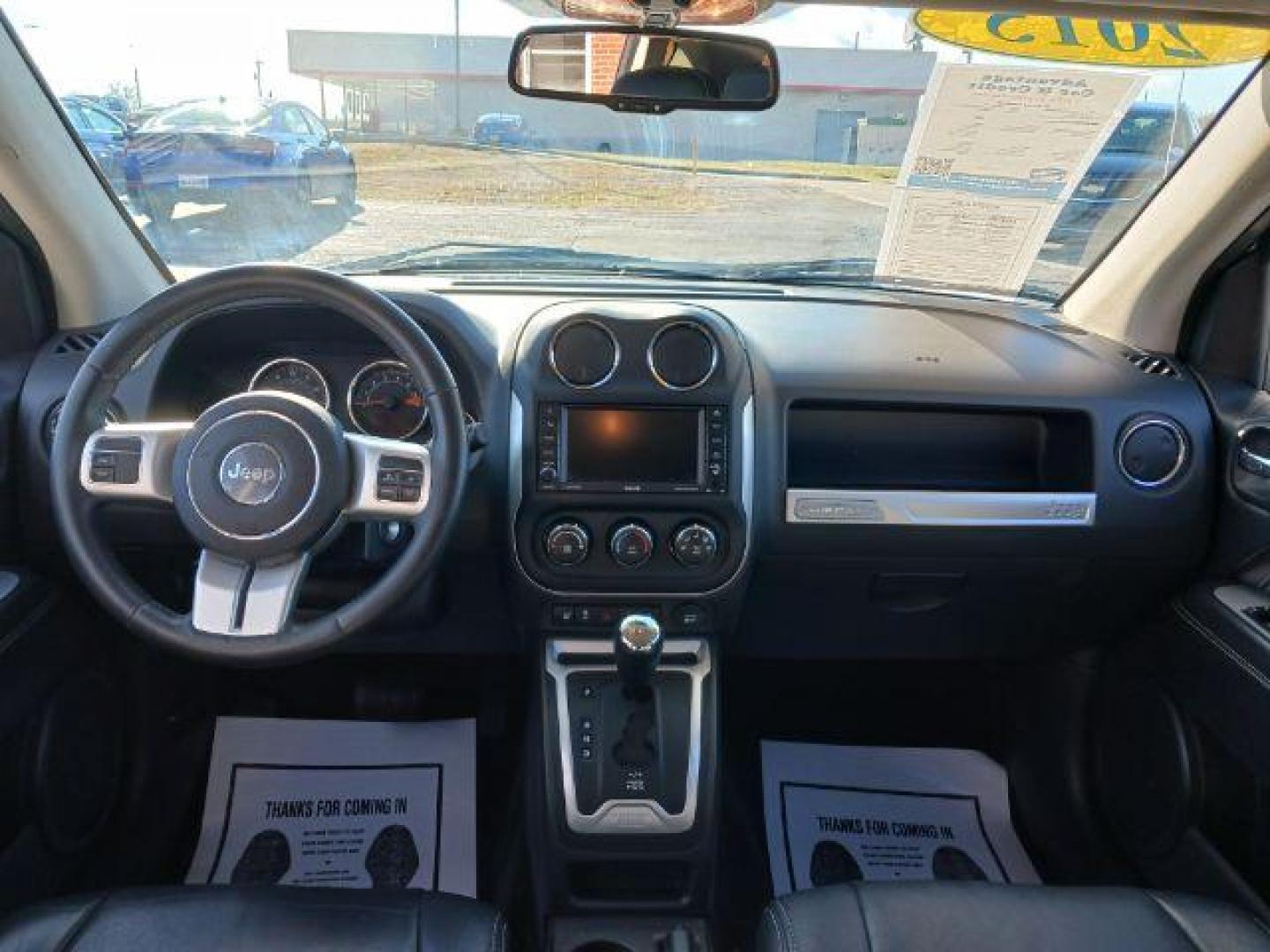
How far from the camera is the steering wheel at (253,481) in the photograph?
1605mm

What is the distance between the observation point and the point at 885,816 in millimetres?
2693

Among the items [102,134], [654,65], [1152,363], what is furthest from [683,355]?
[102,134]

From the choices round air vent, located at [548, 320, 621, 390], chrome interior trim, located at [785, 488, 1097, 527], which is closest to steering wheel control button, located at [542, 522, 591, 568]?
round air vent, located at [548, 320, 621, 390]

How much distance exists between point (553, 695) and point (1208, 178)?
1703 mm

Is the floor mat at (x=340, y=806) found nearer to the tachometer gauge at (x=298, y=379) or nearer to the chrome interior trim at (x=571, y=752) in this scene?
the chrome interior trim at (x=571, y=752)

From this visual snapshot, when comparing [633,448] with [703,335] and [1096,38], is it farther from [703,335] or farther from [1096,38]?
[1096,38]

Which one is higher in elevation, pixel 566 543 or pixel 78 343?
pixel 78 343

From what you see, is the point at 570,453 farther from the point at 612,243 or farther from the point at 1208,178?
the point at 1208,178

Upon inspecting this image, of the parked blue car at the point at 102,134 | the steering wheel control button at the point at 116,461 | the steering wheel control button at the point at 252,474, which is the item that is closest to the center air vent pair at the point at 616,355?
the steering wheel control button at the point at 252,474

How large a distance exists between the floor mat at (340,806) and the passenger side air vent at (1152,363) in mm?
1806

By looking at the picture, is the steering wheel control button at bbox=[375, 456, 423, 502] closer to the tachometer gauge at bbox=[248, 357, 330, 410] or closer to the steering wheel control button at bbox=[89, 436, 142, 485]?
the steering wheel control button at bbox=[89, 436, 142, 485]

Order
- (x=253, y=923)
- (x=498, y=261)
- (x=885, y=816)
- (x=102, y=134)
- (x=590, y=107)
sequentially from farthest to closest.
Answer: (x=885, y=816) < (x=498, y=261) < (x=102, y=134) < (x=590, y=107) < (x=253, y=923)

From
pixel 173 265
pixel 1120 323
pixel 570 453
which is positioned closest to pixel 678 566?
pixel 570 453

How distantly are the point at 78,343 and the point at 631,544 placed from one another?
47.8 inches
